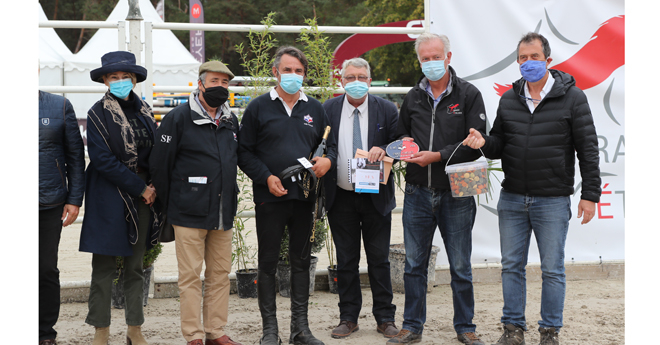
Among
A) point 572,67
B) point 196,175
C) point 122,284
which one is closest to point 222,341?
point 196,175

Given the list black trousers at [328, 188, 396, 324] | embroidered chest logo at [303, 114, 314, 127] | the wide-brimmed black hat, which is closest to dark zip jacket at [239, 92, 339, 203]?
embroidered chest logo at [303, 114, 314, 127]

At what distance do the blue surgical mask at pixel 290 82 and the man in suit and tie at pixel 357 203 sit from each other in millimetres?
410

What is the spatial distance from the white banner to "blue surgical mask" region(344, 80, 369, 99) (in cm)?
162

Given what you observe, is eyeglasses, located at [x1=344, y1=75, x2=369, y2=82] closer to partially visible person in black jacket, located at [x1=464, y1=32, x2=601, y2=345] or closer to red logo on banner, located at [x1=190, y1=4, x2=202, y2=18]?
partially visible person in black jacket, located at [x1=464, y1=32, x2=601, y2=345]

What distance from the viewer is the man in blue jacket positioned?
359 centimetres

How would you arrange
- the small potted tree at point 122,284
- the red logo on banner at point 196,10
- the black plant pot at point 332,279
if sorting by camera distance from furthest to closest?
the red logo on banner at point 196,10 < the black plant pot at point 332,279 < the small potted tree at point 122,284

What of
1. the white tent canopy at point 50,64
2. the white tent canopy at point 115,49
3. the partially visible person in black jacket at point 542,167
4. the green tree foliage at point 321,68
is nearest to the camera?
the partially visible person in black jacket at point 542,167

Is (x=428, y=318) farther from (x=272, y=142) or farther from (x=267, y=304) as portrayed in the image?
(x=272, y=142)

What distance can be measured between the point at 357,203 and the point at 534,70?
4.57 feet

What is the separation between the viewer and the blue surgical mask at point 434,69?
3.65m

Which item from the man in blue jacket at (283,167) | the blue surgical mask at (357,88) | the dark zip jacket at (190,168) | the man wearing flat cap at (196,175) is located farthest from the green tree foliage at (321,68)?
the dark zip jacket at (190,168)

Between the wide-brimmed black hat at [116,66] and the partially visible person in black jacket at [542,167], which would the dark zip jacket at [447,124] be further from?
the wide-brimmed black hat at [116,66]

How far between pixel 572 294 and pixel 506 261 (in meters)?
1.64

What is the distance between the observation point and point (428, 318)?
4348 mm
